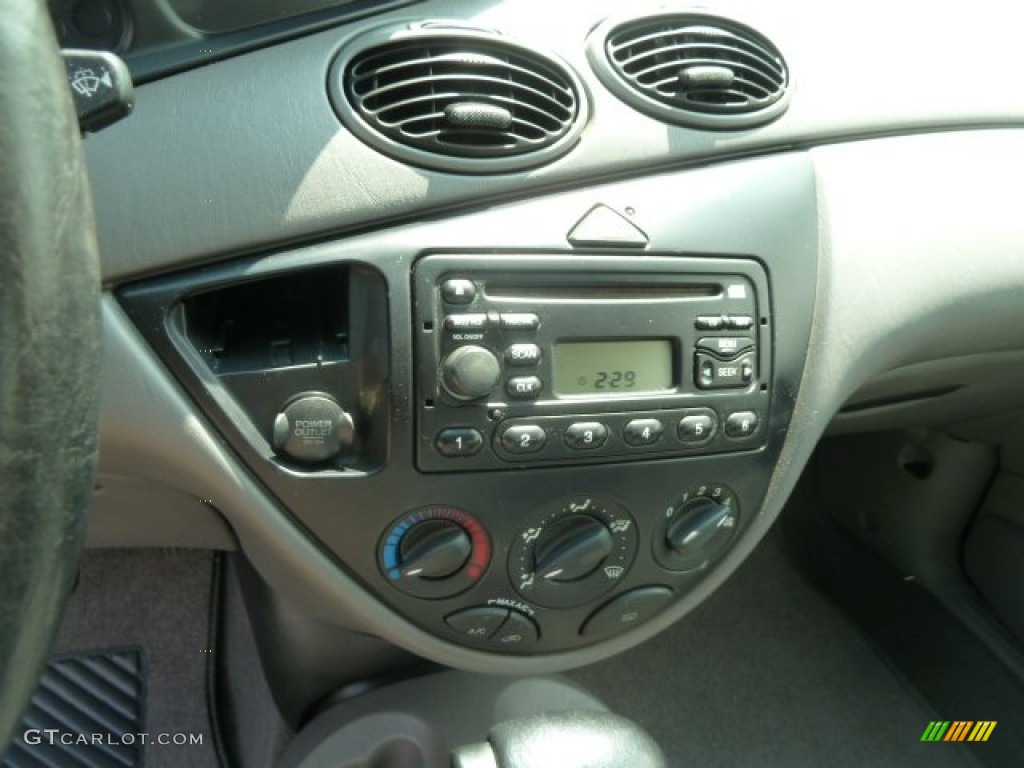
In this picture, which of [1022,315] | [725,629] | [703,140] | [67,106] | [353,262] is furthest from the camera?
[725,629]

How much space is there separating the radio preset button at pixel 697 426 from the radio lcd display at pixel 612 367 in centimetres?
3

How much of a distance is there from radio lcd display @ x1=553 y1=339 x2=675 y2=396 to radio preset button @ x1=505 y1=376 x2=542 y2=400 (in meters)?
0.02

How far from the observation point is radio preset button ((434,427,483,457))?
77 centimetres

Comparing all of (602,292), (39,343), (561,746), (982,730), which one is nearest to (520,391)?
(602,292)

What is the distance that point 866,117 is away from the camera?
3.05 ft

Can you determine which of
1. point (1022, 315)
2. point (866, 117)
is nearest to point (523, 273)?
point (866, 117)

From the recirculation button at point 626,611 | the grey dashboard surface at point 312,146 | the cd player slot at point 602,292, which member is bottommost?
the recirculation button at point 626,611

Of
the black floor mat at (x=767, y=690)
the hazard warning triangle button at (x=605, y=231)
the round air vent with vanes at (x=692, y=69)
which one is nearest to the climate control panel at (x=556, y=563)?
the hazard warning triangle button at (x=605, y=231)

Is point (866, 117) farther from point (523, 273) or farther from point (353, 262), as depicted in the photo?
point (353, 262)

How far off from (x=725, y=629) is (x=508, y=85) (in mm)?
1089

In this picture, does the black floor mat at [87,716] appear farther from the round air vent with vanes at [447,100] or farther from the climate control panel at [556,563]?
the round air vent with vanes at [447,100]

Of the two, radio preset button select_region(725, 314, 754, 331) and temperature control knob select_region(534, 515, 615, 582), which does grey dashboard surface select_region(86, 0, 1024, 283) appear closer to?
radio preset button select_region(725, 314, 754, 331)

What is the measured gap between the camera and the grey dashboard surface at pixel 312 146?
2.40 feet

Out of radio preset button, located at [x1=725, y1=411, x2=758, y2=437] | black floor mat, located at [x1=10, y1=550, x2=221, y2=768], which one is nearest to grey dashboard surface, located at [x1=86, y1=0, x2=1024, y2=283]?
radio preset button, located at [x1=725, y1=411, x2=758, y2=437]
